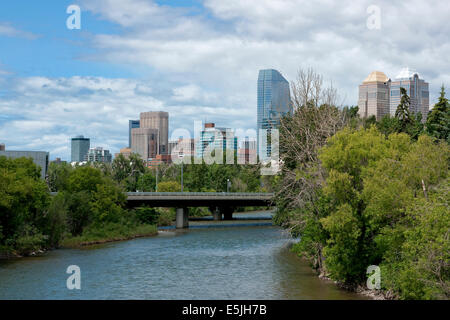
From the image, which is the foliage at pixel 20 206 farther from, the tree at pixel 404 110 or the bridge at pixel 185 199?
the tree at pixel 404 110

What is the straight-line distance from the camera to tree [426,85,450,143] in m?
62.2

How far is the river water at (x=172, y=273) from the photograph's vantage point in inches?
1428

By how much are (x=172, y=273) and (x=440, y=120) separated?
40.8m

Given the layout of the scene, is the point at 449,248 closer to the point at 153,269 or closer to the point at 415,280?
the point at 415,280

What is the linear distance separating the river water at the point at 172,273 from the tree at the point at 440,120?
21.8m

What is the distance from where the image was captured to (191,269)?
46844 millimetres

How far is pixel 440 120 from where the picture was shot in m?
67.4

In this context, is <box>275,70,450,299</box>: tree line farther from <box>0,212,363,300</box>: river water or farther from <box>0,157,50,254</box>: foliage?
<box>0,157,50,254</box>: foliage

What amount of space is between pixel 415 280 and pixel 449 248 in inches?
129

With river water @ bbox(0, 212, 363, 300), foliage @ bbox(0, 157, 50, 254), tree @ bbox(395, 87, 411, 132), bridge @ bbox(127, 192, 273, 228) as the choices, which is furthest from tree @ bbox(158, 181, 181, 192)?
foliage @ bbox(0, 157, 50, 254)

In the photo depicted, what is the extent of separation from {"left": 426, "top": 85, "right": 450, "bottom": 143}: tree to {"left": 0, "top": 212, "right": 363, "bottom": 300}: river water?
2183 cm

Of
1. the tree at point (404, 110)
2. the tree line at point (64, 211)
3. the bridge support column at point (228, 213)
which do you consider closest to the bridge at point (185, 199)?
the tree line at point (64, 211)

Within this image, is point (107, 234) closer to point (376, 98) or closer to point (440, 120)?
point (440, 120)
